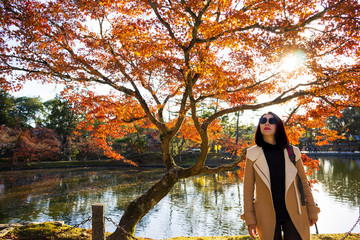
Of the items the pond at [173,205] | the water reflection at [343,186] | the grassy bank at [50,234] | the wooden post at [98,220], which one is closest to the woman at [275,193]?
the wooden post at [98,220]

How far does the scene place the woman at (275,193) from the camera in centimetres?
209

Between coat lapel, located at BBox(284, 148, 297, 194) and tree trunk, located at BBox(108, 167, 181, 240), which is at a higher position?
coat lapel, located at BBox(284, 148, 297, 194)

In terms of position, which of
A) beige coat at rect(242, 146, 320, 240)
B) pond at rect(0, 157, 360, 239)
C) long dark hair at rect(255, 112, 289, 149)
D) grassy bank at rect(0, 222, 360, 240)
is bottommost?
pond at rect(0, 157, 360, 239)

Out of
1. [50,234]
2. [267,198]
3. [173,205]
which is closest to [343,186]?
[173,205]

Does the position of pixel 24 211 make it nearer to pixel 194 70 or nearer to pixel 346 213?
pixel 194 70

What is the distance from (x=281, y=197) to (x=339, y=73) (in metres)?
3.99

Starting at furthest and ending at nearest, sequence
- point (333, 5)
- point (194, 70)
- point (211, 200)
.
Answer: point (211, 200)
point (194, 70)
point (333, 5)

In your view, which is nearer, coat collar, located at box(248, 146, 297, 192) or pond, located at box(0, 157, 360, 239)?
coat collar, located at box(248, 146, 297, 192)

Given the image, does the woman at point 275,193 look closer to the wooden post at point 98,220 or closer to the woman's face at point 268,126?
the woman's face at point 268,126

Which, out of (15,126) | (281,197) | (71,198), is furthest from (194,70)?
(15,126)

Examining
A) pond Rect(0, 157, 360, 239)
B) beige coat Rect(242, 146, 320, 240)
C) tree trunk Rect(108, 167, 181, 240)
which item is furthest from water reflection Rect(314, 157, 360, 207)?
beige coat Rect(242, 146, 320, 240)

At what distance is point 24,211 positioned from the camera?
433 inches

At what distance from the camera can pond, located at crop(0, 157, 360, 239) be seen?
899 cm

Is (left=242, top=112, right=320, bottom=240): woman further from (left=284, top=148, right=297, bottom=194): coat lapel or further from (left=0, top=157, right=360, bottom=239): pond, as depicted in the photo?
(left=0, top=157, right=360, bottom=239): pond
